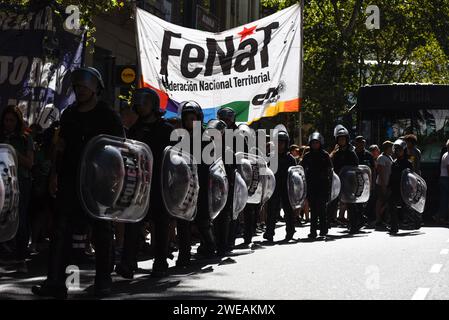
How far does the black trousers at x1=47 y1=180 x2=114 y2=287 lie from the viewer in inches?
341

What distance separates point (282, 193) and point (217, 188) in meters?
4.07

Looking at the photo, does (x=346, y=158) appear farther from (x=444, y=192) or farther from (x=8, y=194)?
(x=8, y=194)

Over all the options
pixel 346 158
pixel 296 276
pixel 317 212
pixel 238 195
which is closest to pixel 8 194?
pixel 296 276

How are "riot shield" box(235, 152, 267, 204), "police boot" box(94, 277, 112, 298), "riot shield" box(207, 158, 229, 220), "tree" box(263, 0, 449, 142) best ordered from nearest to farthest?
"police boot" box(94, 277, 112, 298), "riot shield" box(207, 158, 229, 220), "riot shield" box(235, 152, 267, 204), "tree" box(263, 0, 449, 142)

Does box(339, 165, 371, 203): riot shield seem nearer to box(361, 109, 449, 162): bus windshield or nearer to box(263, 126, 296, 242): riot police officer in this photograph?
box(263, 126, 296, 242): riot police officer

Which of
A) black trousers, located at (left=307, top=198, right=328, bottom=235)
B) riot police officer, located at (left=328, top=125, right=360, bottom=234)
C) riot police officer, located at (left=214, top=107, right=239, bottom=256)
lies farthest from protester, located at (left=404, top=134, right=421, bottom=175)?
riot police officer, located at (left=214, top=107, right=239, bottom=256)

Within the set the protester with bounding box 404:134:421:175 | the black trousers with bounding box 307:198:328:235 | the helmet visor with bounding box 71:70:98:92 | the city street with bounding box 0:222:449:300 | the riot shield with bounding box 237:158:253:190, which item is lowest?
the city street with bounding box 0:222:449:300

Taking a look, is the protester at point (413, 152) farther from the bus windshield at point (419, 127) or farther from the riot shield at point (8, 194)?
the riot shield at point (8, 194)

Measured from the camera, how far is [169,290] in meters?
9.46

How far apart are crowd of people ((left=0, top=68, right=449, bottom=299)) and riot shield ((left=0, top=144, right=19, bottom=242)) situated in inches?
13.5

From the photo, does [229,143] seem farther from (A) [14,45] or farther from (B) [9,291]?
(B) [9,291]

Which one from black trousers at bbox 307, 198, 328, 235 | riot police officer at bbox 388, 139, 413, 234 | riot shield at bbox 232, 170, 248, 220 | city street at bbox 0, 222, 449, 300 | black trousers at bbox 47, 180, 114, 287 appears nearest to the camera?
black trousers at bbox 47, 180, 114, 287

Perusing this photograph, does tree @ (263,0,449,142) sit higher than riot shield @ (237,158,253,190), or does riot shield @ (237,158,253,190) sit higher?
tree @ (263,0,449,142)
